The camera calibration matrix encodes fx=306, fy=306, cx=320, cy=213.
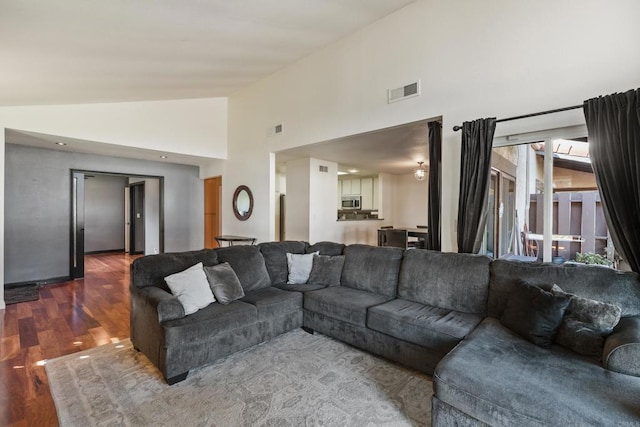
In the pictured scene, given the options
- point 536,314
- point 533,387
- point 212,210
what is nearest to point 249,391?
point 533,387

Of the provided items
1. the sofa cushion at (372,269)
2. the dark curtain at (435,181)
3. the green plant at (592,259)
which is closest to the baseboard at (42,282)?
the sofa cushion at (372,269)

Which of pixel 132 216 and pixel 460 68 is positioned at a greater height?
pixel 460 68

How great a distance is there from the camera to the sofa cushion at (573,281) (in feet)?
6.58

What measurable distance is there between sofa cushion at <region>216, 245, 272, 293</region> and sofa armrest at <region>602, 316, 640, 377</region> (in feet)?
9.11

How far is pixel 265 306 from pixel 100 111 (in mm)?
4219

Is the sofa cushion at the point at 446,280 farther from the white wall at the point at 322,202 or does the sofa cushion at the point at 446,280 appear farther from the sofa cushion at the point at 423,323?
the white wall at the point at 322,202

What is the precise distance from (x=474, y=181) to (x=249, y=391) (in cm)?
267

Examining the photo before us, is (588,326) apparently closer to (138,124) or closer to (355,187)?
(138,124)

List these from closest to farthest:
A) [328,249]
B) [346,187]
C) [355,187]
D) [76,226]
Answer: [328,249]
[76,226]
[355,187]
[346,187]

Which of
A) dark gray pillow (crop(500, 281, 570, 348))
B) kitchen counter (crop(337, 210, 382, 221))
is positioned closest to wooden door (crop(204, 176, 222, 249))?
kitchen counter (crop(337, 210, 382, 221))

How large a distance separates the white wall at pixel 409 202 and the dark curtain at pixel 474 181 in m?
5.74

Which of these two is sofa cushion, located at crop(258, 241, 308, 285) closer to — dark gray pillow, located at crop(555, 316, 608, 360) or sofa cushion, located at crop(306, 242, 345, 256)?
sofa cushion, located at crop(306, 242, 345, 256)

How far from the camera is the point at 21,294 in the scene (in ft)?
15.0

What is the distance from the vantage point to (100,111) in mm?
4727
